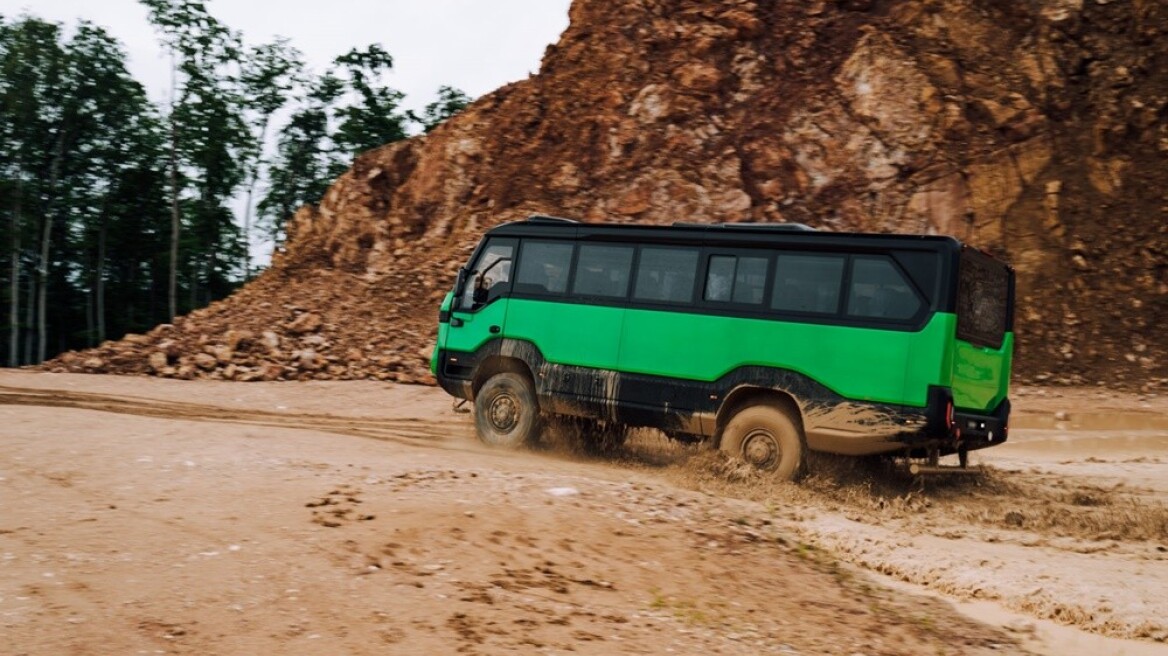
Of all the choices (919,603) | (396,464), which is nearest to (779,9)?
(396,464)

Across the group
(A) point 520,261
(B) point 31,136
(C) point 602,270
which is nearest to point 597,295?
(C) point 602,270

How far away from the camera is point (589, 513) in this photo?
27.0ft

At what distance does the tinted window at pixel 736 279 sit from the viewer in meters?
11.2

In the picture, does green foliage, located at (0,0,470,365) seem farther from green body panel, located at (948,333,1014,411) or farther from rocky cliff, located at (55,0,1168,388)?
green body panel, located at (948,333,1014,411)

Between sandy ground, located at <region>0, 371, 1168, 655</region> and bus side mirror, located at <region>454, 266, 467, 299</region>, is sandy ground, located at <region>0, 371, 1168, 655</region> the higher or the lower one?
the lower one

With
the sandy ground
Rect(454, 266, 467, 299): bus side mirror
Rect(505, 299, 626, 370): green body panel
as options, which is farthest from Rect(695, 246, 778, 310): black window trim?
Rect(454, 266, 467, 299): bus side mirror

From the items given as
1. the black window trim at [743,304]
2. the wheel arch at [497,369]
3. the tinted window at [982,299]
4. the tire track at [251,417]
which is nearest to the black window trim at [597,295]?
the black window trim at [743,304]

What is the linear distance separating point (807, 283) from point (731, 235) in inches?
41.5

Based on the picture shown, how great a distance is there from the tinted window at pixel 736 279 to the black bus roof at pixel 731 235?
192mm

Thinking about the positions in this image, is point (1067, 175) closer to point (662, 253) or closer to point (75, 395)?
point (662, 253)

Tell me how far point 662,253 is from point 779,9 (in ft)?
71.7

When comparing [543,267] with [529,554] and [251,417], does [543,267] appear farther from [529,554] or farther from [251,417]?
[529,554]

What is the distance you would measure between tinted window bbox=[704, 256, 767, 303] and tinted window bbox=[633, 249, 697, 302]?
0.76 feet

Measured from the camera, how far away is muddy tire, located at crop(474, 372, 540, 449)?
1265cm
